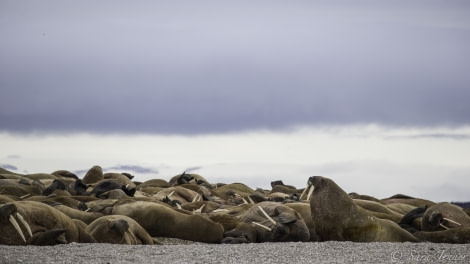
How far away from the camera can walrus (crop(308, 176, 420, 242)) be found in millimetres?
14117

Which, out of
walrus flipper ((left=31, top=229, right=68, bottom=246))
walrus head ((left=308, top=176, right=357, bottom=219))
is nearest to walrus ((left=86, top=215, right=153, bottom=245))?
walrus flipper ((left=31, top=229, right=68, bottom=246))

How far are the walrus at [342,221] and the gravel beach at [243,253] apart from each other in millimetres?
1291

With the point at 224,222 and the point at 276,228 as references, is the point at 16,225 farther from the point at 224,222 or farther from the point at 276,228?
the point at 276,228

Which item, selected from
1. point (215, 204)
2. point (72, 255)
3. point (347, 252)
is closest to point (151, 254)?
point (72, 255)

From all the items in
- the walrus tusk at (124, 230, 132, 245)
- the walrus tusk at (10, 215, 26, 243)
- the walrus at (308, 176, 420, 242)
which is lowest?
the walrus tusk at (124, 230, 132, 245)

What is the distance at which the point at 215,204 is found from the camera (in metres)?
18.2

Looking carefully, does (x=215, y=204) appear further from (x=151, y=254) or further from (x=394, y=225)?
(x=151, y=254)

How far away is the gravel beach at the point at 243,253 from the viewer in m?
10.9

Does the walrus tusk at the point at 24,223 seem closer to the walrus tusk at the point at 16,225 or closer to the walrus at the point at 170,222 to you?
the walrus tusk at the point at 16,225

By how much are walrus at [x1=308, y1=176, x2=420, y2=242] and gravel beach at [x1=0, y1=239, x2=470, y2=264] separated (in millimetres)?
1291

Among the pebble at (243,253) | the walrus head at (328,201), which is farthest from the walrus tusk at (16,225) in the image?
the walrus head at (328,201)

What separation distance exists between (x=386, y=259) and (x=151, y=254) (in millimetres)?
3256

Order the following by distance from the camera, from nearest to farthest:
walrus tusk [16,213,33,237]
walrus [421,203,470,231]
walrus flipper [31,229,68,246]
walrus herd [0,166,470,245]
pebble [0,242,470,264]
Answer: pebble [0,242,470,264] → walrus tusk [16,213,33,237] → walrus flipper [31,229,68,246] → walrus herd [0,166,470,245] → walrus [421,203,470,231]

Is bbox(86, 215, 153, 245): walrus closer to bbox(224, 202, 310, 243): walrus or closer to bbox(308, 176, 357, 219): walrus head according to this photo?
bbox(224, 202, 310, 243): walrus
